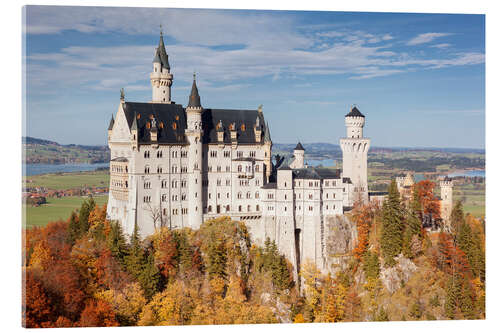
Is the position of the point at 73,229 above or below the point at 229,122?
below

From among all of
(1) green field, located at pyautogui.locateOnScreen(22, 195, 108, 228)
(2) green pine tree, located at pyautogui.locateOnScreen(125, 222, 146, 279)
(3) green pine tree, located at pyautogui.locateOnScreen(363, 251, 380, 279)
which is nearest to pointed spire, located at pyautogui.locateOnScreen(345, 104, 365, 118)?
(3) green pine tree, located at pyautogui.locateOnScreen(363, 251, 380, 279)

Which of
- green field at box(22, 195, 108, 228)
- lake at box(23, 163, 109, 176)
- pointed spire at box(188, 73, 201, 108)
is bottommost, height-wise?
green field at box(22, 195, 108, 228)

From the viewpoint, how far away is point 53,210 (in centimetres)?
3519

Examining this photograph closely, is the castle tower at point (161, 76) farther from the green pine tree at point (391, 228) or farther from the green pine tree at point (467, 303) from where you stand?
the green pine tree at point (467, 303)

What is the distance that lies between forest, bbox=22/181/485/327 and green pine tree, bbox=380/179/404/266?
6cm

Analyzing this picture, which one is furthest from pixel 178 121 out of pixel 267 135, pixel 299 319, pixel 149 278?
pixel 299 319

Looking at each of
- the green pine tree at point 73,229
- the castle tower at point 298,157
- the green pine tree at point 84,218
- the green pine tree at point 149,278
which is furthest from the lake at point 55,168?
A: the castle tower at point 298,157

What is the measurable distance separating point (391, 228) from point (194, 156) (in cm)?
1261

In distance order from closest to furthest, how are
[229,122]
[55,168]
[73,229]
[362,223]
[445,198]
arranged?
[55,168] → [73,229] → [362,223] → [229,122] → [445,198]

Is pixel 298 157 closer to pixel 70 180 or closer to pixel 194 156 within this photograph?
pixel 194 156

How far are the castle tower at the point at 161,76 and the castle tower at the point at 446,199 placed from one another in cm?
1883

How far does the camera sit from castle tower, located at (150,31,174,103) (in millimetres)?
41531

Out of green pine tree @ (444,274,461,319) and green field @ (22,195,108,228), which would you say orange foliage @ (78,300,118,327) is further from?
green pine tree @ (444,274,461,319)

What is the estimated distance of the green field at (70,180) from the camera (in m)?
32.9
